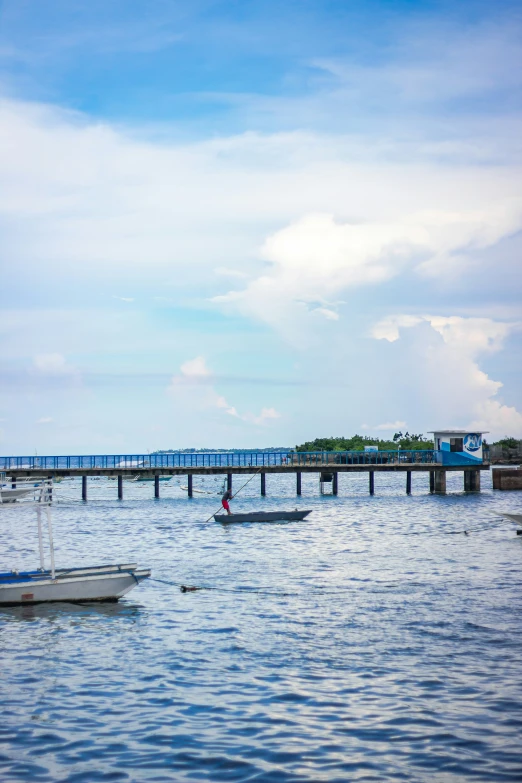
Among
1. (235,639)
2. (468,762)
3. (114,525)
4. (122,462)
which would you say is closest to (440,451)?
(122,462)

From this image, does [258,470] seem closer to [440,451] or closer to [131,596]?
[440,451]

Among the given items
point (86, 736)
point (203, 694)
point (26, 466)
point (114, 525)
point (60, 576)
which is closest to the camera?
point (86, 736)

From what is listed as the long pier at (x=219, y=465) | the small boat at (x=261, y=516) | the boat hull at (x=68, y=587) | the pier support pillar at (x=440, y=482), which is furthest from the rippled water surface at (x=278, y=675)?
the pier support pillar at (x=440, y=482)

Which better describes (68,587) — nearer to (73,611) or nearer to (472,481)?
(73,611)

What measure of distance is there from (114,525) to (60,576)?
118ft

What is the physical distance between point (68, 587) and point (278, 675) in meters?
11.5

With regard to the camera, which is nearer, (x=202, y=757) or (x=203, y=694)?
(x=202, y=757)

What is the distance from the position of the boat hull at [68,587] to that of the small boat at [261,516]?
32245mm

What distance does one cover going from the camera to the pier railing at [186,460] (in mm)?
90875

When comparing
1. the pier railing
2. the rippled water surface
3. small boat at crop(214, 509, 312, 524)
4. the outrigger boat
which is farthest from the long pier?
the outrigger boat

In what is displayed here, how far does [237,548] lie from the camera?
47.3 meters

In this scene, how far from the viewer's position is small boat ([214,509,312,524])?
2450 inches

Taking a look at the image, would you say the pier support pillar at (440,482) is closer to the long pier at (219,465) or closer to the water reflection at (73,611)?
the long pier at (219,465)

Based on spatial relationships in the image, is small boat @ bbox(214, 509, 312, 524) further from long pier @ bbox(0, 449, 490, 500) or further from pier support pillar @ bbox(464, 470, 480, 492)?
pier support pillar @ bbox(464, 470, 480, 492)
